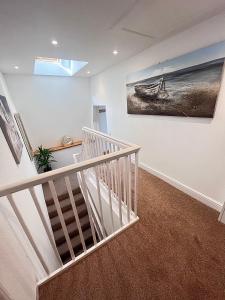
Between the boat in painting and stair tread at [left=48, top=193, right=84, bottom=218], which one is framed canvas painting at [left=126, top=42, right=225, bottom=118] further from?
stair tread at [left=48, top=193, right=84, bottom=218]

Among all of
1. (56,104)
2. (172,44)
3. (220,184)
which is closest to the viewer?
(220,184)

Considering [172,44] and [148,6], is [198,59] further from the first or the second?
[148,6]

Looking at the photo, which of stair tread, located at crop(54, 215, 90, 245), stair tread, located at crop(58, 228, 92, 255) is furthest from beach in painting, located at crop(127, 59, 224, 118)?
stair tread, located at crop(58, 228, 92, 255)

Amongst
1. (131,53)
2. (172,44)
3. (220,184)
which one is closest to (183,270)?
(220,184)

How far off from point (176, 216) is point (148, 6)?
90.0 inches

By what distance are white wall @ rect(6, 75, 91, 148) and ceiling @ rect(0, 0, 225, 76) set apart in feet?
5.60

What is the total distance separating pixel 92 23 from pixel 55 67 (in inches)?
118

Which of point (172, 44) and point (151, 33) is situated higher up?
point (151, 33)

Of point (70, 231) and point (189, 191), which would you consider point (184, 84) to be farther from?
point (70, 231)

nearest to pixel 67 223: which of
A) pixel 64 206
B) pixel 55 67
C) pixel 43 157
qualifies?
pixel 64 206

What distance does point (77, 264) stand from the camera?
126 centimetres

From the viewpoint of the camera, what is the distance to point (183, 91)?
183cm

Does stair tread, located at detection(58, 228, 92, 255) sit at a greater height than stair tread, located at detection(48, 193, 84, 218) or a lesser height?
lesser

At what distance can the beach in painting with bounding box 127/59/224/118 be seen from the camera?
5.13 feet
